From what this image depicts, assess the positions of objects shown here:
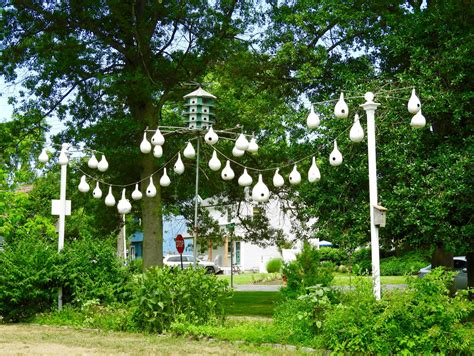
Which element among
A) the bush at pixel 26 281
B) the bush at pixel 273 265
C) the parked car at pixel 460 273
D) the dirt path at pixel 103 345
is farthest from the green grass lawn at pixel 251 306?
the bush at pixel 273 265

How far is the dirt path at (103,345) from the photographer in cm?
1059

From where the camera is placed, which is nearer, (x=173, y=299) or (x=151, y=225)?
(x=173, y=299)

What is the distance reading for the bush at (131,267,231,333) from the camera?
42.7 feet

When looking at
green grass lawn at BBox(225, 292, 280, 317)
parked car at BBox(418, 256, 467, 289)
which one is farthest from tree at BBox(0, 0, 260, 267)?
parked car at BBox(418, 256, 467, 289)

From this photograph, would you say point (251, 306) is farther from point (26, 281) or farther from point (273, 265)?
point (273, 265)

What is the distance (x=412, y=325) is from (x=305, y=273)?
3.22 m

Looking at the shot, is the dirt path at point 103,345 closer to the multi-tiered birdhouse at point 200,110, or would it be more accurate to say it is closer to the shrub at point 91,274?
the shrub at point 91,274

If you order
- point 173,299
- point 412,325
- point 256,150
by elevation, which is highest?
point 256,150

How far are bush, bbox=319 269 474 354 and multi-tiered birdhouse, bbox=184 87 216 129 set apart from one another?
7.65m

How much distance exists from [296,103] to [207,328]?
9649 millimetres

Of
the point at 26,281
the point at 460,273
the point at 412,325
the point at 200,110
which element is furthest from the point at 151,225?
the point at 412,325

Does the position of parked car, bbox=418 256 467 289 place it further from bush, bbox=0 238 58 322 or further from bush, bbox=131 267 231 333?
bush, bbox=0 238 58 322

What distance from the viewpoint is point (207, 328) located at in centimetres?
1234

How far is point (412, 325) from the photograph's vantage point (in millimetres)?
9562
